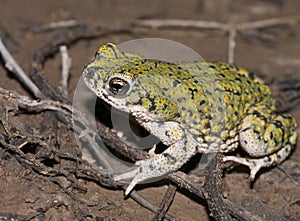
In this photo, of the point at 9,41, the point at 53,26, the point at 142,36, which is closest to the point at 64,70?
the point at 9,41

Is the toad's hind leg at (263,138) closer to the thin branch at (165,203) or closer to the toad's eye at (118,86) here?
the thin branch at (165,203)

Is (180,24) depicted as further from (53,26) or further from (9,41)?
(9,41)

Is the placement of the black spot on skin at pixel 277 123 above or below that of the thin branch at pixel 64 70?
below

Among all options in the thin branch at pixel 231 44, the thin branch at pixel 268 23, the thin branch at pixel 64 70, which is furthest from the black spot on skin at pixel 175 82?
the thin branch at pixel 268 23

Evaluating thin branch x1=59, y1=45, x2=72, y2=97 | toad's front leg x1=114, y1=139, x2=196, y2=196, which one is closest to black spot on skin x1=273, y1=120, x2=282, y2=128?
toad's front leg x1=114, y1=139, x2=196, y2=196

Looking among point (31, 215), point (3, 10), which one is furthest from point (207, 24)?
point (31, 215)

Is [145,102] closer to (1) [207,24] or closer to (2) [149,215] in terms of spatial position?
(2) [149,215]

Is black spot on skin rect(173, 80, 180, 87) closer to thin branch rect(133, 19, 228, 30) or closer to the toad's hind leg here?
the toad's hind leg
